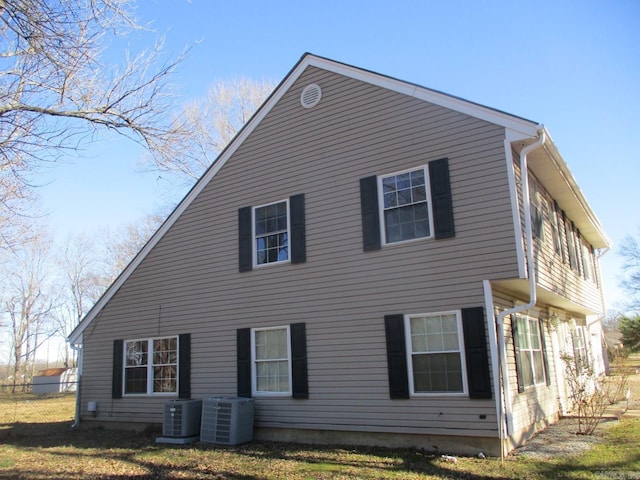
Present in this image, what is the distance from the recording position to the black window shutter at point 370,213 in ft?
30.6

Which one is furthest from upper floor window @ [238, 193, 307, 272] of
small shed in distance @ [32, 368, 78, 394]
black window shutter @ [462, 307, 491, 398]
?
small shed in distance @ [32, 368, 78, 394]

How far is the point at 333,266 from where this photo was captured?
9.73 meters

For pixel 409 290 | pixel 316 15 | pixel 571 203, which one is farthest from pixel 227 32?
pixel 571 203

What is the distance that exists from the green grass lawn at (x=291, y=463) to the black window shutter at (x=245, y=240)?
11.9 feet

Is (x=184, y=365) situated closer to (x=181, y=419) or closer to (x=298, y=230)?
(x=181, y=419)

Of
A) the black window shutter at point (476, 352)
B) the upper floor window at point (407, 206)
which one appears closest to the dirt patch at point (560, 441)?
the black window shutter at point (476, 352)

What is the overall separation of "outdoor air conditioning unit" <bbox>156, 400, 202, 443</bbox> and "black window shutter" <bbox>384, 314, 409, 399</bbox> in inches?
170

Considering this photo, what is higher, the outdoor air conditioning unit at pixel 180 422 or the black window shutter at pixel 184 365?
the black window shutter at pixel 184 365

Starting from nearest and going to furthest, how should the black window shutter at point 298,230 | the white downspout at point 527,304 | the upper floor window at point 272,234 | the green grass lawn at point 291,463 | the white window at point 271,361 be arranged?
1. the green grass lawn at point 291,463
2. the white downspout at point 527,304
3. the white window at point 271,361
4. the black window shutter at point 298,230
5. the upper floor window at point 272,234

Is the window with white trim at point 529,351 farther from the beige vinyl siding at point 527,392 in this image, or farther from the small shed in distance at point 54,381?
the small shed in distance at point 54,381

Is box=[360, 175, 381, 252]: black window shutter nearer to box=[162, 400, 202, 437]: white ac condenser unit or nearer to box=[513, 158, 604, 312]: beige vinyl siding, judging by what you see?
box=[513, 158, 604, 312]: beige vinyl siding

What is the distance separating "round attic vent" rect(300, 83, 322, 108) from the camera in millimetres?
10609

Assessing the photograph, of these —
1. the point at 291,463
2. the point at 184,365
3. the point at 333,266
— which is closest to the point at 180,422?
the point at 184,365

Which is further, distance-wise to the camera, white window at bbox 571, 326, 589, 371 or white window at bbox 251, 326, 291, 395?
white window at bbox 571, 326, 589, 371
